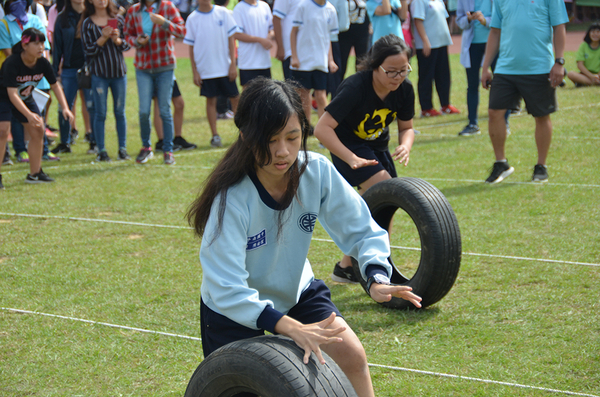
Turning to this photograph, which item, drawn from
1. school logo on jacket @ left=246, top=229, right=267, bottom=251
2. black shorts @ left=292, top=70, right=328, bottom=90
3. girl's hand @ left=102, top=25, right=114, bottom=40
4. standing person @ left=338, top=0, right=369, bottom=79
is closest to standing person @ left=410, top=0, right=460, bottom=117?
standing person @ left=338, top=0, right=369, bottom=79

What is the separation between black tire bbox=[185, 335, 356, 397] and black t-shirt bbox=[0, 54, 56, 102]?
238 inches

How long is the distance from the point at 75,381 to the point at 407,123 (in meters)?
2.70

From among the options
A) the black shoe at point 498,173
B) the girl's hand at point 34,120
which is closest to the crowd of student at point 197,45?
the girl's hand at point 34,120

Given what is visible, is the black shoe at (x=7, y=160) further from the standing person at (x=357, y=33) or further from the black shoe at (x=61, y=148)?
the standing person at (x=357, y=33)

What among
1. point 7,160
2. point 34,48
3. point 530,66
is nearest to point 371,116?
point 530,66

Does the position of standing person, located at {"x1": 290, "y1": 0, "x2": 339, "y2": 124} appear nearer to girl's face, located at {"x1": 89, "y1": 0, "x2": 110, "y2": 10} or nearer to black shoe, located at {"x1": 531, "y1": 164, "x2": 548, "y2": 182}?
girl's face, located at {"x1": 89, "y1": 0, "x2": 110, "y2": 10}

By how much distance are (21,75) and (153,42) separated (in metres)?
1.70

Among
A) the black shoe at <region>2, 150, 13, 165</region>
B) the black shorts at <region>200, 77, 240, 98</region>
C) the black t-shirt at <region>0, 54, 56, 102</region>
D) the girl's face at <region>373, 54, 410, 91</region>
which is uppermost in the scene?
the girl's face at <region>373, 54, 410, 91</region>

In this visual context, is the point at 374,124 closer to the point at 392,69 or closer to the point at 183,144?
the point at 392,69

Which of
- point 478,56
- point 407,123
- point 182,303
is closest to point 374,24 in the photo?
point 478,56

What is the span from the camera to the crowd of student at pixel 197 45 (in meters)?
8.27

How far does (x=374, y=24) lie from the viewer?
943 centimetres

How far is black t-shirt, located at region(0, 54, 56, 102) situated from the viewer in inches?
283

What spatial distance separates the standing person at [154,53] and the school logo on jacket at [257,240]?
240 inches
